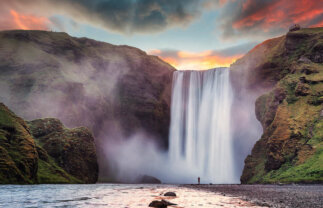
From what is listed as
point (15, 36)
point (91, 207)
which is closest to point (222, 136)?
point (91, 207)

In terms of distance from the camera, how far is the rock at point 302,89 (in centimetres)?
5839

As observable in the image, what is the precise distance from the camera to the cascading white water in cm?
8406

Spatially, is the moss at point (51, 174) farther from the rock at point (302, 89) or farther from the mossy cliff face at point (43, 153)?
the rock at point (302, 89)

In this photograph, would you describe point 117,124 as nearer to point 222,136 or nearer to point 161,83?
point 161,83

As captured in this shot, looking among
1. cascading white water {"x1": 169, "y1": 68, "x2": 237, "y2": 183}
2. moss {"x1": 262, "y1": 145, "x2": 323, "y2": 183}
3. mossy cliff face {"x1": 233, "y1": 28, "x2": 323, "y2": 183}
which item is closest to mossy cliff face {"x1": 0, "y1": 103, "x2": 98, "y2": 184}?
mossy cliff face {"x1": 233, "y1": 28, "x2": 323, "y2": 183}

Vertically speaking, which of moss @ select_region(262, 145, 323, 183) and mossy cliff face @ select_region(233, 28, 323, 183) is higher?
mossy cliff face @ select_region(233, 28, 323, 183)

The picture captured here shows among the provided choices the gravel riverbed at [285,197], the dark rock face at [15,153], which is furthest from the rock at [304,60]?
the dark rock face at [15,153]

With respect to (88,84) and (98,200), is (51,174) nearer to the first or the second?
(98,200)

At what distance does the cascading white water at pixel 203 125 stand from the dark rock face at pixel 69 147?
40.7 m

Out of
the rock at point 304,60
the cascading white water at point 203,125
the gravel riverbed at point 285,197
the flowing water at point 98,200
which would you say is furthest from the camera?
the cascading white water at point 203,125

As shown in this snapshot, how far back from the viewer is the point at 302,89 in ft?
194

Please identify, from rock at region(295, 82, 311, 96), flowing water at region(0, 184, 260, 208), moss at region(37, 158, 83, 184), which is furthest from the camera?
rock at region(295, 82, 311, 96)

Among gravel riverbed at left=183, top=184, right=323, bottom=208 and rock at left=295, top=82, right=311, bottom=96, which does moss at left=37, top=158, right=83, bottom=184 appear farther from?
rock at left=295, top=82, right=311, bottom=96

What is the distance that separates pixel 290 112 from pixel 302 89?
753 cm
